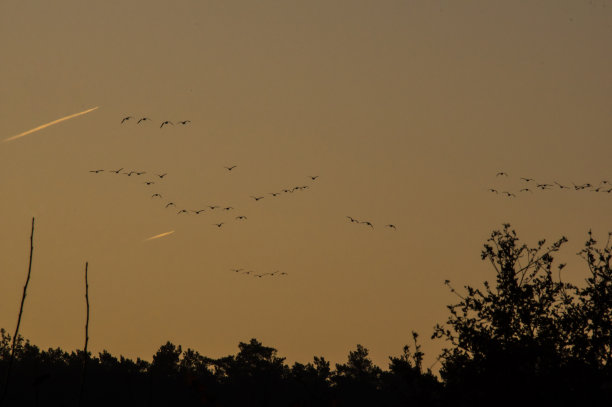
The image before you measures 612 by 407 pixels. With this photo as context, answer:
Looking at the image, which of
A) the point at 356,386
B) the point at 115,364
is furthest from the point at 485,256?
the point at 356,386

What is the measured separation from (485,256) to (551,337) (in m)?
5.39

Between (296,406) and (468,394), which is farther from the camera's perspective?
(468,394)

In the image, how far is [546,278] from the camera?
40.8 meters

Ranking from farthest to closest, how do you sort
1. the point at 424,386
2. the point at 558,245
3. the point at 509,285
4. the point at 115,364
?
the point at 115,364 → the point at 558,245 → the point at 509,285 → the point at 424,386

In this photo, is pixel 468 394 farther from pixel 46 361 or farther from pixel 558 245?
pixel 46 361

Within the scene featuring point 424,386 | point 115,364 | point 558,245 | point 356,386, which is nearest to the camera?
point 424,386

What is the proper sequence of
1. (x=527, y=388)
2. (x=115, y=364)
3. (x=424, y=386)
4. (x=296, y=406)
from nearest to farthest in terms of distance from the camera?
(x=296, y=406), (x=527, y=388), (x=424, y=386), (x=115, y=364)

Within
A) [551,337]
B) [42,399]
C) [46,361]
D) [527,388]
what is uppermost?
[46,361]

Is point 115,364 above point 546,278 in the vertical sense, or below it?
above

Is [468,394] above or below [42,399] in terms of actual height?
below

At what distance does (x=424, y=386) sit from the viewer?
123 ft

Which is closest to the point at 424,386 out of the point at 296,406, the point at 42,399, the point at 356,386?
the point at 296,406

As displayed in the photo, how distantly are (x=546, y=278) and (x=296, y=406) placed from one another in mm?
32670

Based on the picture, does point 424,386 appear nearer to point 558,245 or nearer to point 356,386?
point 558,245
